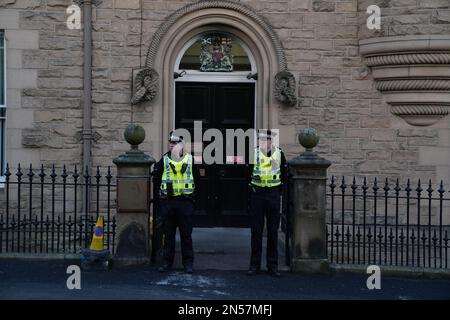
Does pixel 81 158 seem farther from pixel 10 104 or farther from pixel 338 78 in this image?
pixel 338 78

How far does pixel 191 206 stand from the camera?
341 inches

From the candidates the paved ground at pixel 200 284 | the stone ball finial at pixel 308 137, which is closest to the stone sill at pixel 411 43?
the stone ball finial at pixel 308 137

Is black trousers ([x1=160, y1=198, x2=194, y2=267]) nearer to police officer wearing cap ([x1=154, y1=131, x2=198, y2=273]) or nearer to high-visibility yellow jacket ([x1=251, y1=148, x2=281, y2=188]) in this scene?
police officer wearing cap ([x1=154, y1=131, x2=198, y2=273])

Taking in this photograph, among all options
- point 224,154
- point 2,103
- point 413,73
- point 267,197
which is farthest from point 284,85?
point 2,103

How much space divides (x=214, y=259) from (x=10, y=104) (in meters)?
4.68

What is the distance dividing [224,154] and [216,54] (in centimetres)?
178

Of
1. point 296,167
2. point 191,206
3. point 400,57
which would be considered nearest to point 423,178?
point 400,57

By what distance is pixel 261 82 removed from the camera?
11.9m

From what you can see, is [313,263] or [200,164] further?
[200,164]

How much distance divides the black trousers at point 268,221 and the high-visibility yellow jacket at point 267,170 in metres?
0.10

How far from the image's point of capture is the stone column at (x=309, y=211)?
8789mm

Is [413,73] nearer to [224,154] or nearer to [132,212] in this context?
[224,154]

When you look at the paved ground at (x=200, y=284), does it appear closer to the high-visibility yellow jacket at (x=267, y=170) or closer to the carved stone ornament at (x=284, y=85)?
the high-visibility yellow jacket at (x=267, y=170)
